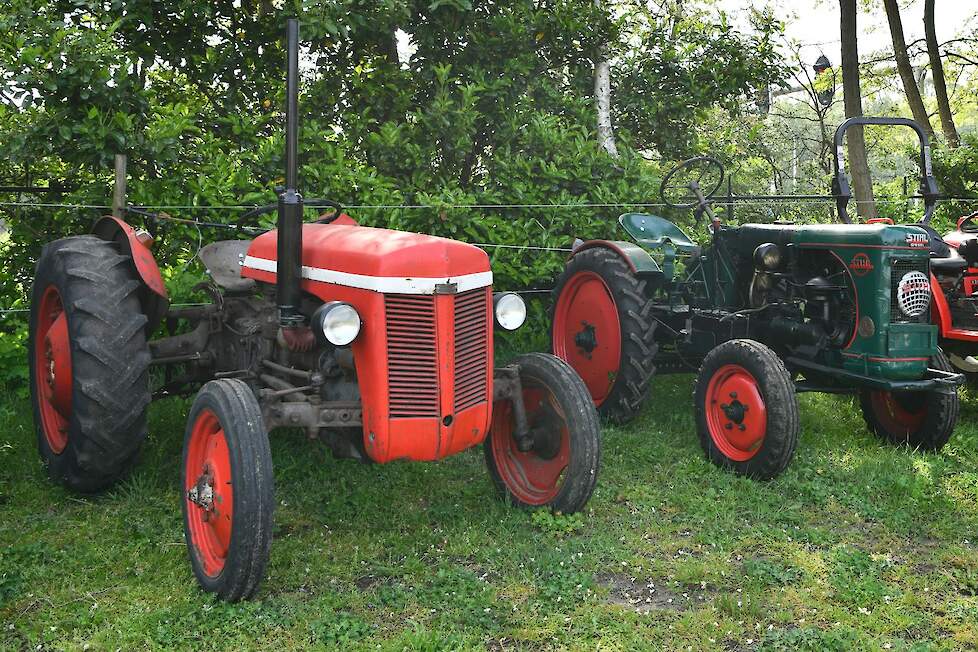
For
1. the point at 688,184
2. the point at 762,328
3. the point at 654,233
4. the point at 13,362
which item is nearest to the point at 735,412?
the point at 762,328

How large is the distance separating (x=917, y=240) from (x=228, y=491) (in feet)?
11.7

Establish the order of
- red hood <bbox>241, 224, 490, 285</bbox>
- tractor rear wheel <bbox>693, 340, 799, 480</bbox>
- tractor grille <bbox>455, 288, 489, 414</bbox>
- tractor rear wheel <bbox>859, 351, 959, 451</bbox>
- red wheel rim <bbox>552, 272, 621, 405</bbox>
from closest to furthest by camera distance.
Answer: red hood <bbox>241, 224, 490, 285</bbox> < tractor grille <bbox>455, 288, 489, 414</bbox> < tractor rear wheel <bbox>693, 340, 799, 480</bbox> < tractor rear wheel <bbox>859, 351, 959, 451</bbox> < red wheel rim <bbox>552, 272, 621, 405</bbox>

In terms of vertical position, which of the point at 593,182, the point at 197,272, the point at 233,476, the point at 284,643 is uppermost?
the point at 593,182

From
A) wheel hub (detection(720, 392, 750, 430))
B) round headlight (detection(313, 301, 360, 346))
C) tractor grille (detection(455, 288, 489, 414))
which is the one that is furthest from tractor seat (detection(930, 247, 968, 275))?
round headlight (detection(313, 301, 360, 346))

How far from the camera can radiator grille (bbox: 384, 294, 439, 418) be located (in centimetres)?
328

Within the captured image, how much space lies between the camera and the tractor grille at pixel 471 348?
3.45 meters

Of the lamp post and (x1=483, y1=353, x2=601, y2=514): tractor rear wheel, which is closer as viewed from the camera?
(x1=483, y1=353, x2=601, y2=514): tractor rear wheel

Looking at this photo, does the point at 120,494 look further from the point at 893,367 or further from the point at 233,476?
the point at 893,367

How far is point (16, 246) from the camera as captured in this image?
6062mm

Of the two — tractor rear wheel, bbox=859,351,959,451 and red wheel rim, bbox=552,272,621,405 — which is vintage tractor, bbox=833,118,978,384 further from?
red wheel rim, bbox=552,272,621,405

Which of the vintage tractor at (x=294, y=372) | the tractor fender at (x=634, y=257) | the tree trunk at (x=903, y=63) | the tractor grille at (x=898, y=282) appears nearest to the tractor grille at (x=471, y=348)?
the vintage tractor at (x=294, y=372)

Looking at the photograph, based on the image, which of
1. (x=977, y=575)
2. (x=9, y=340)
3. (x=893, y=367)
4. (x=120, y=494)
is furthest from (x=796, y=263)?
(x=9, y=340)

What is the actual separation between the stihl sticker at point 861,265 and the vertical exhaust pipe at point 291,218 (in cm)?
285

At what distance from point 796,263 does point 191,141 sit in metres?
4.41
